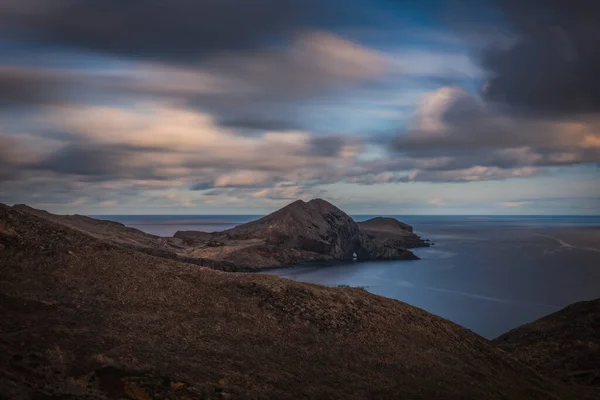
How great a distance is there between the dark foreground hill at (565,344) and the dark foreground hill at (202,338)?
6105mm

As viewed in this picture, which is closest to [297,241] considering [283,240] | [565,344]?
[283,240]

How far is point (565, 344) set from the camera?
44.6 meters

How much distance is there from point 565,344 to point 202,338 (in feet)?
114

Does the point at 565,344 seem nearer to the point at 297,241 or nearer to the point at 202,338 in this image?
the point at 202,338

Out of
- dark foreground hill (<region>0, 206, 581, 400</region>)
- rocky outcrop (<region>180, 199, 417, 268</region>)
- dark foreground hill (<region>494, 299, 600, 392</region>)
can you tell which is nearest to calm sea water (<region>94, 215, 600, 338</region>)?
rocky outcrop (<region>180, 199, 417, 268</region>)

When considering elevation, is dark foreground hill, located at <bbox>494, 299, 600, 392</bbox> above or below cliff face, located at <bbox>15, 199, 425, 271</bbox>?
below

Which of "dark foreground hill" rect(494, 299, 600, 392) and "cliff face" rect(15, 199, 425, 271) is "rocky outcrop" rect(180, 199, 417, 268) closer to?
"cliff face" rect(15, 199, 425, 271)

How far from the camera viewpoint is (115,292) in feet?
95.7

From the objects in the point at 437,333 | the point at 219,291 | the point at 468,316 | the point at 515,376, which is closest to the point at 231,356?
the point at 219,291

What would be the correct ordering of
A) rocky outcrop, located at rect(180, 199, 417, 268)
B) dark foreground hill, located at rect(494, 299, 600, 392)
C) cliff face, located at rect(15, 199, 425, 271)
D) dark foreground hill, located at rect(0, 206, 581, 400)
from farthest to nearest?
rocky outcrop, located at rect(180, 199, 417, 268)
cliff face, located at rect(15, 199, 425, 271)
dark foreground hill, located at rect(494, 299, 600, 392)
dark foreground hill, located at rect(0, 206, 581, 400)

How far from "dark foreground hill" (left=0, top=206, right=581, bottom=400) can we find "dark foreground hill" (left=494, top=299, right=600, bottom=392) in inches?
240

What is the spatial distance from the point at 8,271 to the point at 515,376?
108 feet

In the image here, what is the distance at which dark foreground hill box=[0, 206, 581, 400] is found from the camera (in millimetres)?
Result: 20359

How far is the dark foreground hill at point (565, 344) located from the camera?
3972cm
